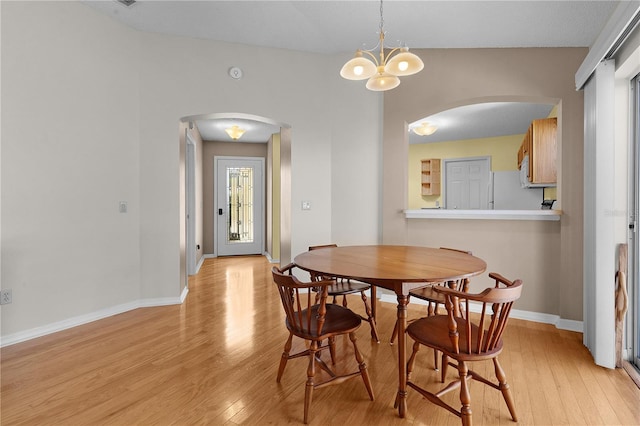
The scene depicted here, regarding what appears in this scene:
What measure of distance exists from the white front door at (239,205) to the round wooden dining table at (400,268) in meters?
5.04

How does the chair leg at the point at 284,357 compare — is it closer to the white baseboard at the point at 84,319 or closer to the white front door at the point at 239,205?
the white baseboard at the point at 84,319

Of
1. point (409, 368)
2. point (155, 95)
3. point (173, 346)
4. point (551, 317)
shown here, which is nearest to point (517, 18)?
point (551, 317)

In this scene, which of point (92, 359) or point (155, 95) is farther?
point (155, 95)

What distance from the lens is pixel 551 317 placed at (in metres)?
3.19

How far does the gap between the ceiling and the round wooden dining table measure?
2049mm

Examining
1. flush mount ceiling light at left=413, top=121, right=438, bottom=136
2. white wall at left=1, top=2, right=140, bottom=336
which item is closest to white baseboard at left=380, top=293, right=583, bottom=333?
flush mount ceiling light at left=413, top=121, right=438, bottom=136

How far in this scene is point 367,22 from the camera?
3283mm

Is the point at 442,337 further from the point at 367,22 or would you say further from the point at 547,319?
Result: the point at 367,22

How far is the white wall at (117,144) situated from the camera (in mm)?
2797

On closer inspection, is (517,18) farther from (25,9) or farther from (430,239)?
(25,9)

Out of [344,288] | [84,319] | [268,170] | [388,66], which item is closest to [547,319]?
[344,288]

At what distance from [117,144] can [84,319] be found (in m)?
1.76

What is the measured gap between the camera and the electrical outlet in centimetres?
267

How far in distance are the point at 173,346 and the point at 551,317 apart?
341 cm
